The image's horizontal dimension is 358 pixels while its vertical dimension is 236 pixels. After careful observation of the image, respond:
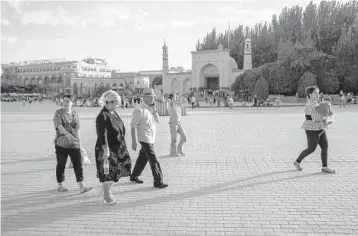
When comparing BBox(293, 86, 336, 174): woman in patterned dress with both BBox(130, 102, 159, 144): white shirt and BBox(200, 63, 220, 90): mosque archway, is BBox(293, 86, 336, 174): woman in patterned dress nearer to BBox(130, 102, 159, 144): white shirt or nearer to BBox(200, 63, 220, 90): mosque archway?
BBox(130, 102, 159, 144): white shirt

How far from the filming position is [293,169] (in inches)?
272

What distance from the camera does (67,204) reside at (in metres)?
5.01

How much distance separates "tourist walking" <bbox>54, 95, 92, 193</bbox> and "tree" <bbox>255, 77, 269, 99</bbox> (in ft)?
123

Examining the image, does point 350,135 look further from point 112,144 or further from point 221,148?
point 112,144

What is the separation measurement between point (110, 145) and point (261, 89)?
126 feet

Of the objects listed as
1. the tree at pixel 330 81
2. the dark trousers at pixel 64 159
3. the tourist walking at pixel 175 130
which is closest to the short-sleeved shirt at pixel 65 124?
the dark trousers at pixel 64 159

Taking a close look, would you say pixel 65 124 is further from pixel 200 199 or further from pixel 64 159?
pixel 200 199

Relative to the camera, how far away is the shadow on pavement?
4.41m

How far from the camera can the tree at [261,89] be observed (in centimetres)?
4131

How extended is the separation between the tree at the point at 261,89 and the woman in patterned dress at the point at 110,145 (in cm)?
3784

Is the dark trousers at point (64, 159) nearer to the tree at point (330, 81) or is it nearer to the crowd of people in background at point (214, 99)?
the crowd of people in background at point (214, 99)

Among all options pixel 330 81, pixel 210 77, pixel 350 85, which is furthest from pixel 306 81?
pixel 210 77

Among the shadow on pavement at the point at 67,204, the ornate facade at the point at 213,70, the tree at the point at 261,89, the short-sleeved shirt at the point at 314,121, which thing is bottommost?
the shadow on pavement at the point at 67,204

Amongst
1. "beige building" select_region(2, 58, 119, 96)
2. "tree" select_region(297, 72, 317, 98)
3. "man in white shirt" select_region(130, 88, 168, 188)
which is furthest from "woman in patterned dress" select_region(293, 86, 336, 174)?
"beige building" select_region(2, 58, 119, 96)
